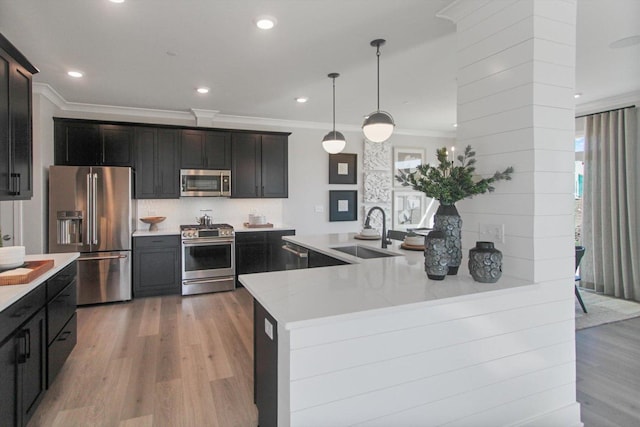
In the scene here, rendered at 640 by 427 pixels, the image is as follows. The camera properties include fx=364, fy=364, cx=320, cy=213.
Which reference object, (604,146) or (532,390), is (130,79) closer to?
(532,390)

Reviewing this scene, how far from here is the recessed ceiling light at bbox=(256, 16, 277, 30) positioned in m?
2.65

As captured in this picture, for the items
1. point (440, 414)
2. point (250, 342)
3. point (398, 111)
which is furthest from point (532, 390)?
point (398, 111)

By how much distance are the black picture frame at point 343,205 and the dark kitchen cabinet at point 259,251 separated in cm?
117

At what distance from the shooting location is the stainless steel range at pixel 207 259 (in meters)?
5.07

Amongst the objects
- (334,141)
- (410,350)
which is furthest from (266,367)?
(334,141)

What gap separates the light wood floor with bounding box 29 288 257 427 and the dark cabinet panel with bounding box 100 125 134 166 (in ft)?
6.55

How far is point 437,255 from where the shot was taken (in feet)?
6.41

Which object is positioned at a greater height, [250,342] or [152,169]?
[152,169]

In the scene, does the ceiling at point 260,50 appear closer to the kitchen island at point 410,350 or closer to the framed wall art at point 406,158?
the kitchen island at point 410,350

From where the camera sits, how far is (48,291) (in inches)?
93.8

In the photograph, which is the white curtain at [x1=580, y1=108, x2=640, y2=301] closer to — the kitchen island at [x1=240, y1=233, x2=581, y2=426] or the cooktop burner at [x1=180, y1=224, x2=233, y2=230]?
the kitchen island at [x1=240, y1=233, x2=581, y2=426]

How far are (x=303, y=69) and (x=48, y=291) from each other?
2877 millimetres

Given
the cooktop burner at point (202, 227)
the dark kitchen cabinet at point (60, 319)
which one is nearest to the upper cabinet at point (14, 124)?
the dark kitchen cabinet at point (60, 319)

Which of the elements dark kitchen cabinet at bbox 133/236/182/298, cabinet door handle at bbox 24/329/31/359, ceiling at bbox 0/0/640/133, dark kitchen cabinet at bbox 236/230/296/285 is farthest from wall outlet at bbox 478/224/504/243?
dark kitchen cabinet at bbox 133/236/182/298
